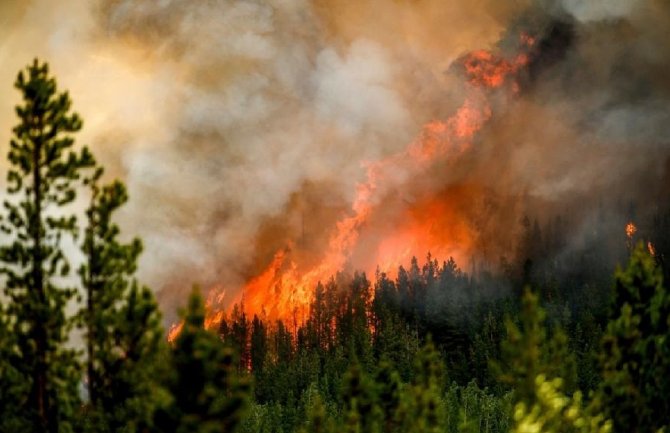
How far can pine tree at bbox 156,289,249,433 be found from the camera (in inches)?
1000

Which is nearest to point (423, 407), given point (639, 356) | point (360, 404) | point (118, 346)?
point (360, 404)

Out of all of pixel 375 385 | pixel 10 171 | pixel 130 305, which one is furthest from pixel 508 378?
pixel 10 171

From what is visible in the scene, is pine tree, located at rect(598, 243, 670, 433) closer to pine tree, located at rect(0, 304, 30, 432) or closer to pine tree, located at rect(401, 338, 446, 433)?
pine tree, located at rect(401, 338, 446, 433)

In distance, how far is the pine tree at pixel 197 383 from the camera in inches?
1000

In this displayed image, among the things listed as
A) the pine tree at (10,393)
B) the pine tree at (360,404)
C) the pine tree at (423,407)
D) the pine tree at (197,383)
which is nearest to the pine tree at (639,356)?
the pine tree at (423,407)

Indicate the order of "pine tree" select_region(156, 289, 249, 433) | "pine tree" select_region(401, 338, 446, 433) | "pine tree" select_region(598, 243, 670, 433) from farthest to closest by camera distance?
"pine tree" select_region(401, 338, 446, 433)
"pine tree" select_region(598, 243, 670, 433)
"pine tree" select_region(156, 289, 249, 433)

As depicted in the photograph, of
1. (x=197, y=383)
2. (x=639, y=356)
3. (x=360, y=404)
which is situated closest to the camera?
(x=197, y=383)

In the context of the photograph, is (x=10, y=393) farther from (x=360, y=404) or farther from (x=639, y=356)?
(x=639, y=356)

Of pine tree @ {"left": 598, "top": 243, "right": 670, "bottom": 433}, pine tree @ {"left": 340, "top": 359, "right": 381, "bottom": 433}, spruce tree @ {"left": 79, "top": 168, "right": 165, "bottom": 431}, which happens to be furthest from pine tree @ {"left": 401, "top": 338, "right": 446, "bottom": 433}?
spruce tree @ {"left": 79, "top": 168, "right": 165, "bottom": 431}

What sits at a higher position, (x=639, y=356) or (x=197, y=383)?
(x=639, y=356)

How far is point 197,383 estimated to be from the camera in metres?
25.8

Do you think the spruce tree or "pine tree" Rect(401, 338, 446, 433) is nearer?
the spruce tree

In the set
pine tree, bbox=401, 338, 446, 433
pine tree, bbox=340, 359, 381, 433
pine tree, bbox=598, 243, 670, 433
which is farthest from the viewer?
pine tree, bbox=340, 359, 381, 433

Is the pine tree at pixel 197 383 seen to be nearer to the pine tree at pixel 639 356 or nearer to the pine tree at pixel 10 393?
the pine tree at pixel 10 393
